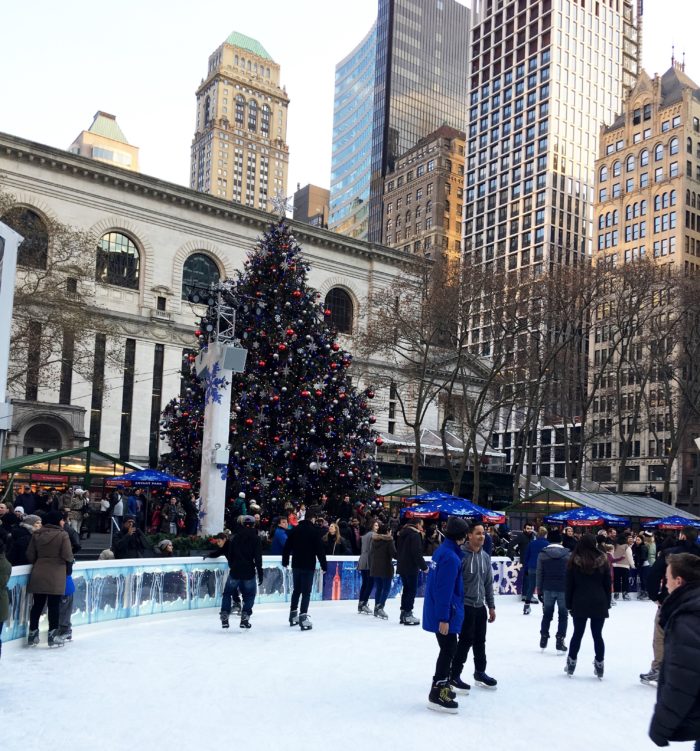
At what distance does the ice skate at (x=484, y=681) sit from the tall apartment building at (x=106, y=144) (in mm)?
139117

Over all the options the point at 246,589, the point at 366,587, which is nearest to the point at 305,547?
the point at 246,589

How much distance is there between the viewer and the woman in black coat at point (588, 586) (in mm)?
8516

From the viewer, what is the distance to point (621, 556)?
1917 cm

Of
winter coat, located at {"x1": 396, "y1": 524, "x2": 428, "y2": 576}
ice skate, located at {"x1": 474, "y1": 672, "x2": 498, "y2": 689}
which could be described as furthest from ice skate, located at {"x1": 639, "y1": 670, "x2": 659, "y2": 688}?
winter coat, located at {"x1": 396, "y1": 524, "x2": 428, "y2": 576}

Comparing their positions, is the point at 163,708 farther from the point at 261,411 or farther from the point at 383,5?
the point at 383,5

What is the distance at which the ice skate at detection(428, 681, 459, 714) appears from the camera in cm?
698

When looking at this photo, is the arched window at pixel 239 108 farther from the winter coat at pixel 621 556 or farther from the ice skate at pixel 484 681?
the ice skate at pixel 484 681

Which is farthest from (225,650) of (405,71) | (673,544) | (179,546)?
(405,71)

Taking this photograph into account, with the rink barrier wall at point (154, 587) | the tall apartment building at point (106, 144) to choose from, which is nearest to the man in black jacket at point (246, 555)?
the rink barrier wall at point (154, 587)

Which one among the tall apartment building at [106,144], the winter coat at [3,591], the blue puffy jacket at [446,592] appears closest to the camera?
the blue puffy jacket at [446,592]

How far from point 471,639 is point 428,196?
386 feet

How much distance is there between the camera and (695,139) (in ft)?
279

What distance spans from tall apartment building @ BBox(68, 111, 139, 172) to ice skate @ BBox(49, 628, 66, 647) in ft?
448

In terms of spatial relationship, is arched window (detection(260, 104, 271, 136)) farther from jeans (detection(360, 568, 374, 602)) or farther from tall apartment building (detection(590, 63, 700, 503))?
jeans (detection(360, 568, 374, 602))
